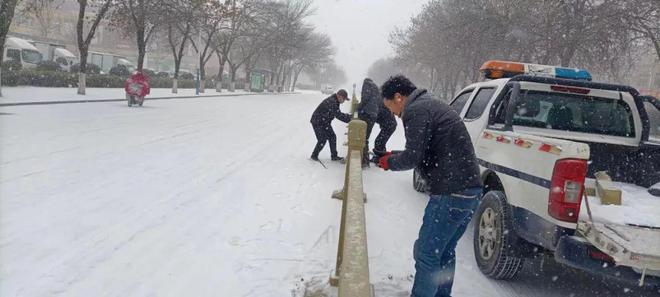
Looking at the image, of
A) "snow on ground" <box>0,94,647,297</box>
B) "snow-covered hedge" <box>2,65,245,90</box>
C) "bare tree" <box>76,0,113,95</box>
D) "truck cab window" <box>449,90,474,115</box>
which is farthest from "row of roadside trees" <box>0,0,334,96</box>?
"truck cab window" <box>449,90,474,115</box>

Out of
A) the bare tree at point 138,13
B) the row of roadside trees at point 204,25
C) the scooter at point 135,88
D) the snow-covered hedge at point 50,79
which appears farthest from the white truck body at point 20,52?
the scooter at point 135,88

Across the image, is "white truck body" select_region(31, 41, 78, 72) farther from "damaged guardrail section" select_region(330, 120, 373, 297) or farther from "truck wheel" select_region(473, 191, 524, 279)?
"damaged guardrail section" select_region(330, 120, 373, 297)

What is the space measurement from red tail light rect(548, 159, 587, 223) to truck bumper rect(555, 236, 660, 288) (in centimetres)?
17

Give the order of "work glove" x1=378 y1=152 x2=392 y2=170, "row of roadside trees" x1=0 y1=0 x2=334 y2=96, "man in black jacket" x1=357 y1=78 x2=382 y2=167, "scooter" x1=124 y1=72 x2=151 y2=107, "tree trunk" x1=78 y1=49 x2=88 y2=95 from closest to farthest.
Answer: "work glove" x1=378 y1=152 x2=392 y2=170
"man in black jacket" x1=357 y1=78 x2=382 y2=167
"scooter" x1=124 y1=72 x2=151 y2=107
"tree trunk" x1=78 y1=49 x2=88 y2=95
"row of roadside trees" x1=0 y1=0 x2=334 y2=96

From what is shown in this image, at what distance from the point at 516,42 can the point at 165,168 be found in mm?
17992

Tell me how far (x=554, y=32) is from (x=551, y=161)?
16891 millimetres

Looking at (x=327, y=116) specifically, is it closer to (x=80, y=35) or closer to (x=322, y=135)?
(x=322, y=135)

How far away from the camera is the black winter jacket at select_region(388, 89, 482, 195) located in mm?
3283

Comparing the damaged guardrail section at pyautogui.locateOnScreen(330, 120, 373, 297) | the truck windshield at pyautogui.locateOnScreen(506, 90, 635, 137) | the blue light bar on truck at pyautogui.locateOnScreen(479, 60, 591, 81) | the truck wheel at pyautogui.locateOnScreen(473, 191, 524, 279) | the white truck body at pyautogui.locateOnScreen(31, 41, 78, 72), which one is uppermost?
the white truck body at pyautogui.locateOnScreen(31, 41, 78, 72)

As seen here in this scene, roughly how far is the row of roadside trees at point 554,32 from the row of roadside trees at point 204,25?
562 inches

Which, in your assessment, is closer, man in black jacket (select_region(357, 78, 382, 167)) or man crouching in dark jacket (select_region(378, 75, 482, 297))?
man crouching in dark jacket (select_region(378, 75, 482, 297))

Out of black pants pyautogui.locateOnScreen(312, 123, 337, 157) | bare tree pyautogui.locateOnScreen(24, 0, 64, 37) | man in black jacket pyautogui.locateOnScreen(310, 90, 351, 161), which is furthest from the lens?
bare tree pyautogui.locateOnScreen(24, 0, 64, 37)

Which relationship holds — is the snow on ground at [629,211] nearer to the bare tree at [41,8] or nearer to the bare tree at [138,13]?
the bare tree at [41,8]

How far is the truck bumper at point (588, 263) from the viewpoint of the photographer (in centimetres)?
343
